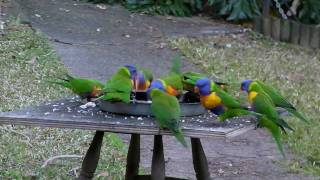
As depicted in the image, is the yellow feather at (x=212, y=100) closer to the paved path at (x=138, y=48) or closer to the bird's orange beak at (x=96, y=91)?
the bird's orange beak at (x=96, y=91)

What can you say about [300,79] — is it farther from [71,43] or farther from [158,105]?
[158,105]

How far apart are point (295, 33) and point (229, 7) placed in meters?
1.21

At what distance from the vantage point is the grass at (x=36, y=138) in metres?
5.11

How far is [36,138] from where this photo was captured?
5723mm

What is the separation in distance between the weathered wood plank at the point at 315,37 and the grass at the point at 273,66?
27 cm

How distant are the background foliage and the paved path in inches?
8.2

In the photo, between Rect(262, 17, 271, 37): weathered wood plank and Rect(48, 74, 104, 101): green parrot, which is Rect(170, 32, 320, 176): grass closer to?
Rect(262, 17, 271, 37): weathered wood plank

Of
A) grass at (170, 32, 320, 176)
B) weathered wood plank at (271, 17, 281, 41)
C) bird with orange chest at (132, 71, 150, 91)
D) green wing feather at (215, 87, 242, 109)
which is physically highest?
bird with orange chest at (132, 71, 150, 91)

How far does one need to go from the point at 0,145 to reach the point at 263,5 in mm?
6489

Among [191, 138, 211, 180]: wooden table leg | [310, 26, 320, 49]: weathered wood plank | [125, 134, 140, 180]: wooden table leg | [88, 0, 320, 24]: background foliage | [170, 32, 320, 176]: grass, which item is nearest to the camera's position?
[191, 138, 211, 180]: wooden table leg

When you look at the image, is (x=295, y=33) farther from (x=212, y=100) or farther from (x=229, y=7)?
(x=212, y=100)

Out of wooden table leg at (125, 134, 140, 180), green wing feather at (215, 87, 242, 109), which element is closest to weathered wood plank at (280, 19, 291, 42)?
wooden table leg at (125, 134, 140, 180)

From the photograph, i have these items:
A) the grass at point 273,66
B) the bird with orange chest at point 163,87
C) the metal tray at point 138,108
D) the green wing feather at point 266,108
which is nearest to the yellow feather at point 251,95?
the green wing feather at point 266,108

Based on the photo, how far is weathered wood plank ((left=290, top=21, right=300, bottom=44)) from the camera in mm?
10719
